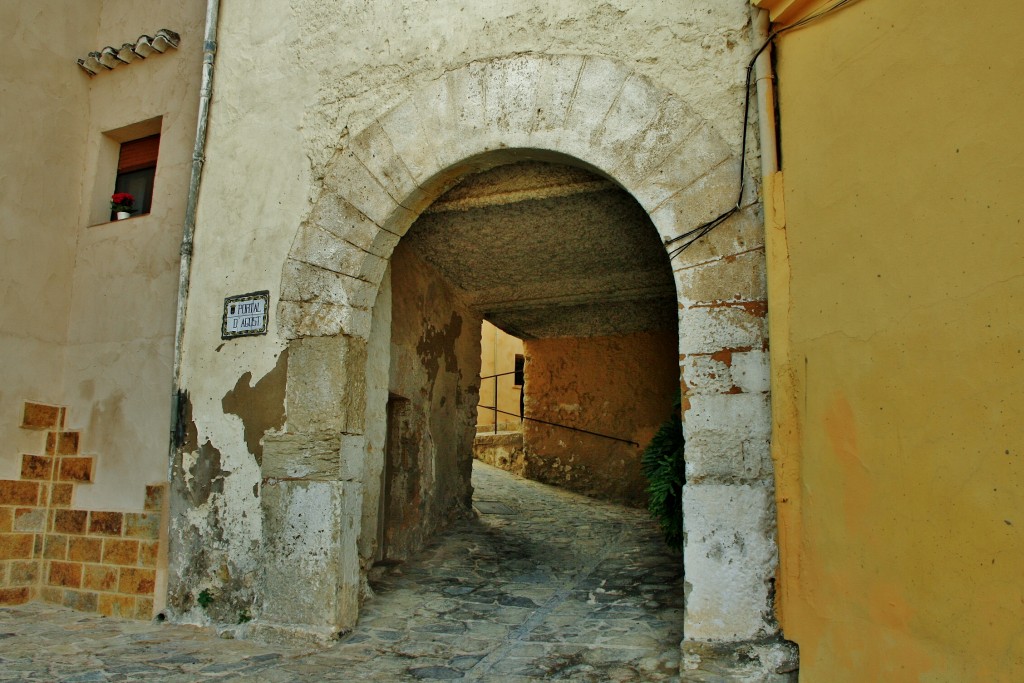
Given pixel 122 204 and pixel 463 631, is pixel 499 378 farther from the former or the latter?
pixel 463 631

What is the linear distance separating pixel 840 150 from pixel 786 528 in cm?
146

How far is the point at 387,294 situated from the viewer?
4.66 metres

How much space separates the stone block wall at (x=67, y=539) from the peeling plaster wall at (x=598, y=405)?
431 cm

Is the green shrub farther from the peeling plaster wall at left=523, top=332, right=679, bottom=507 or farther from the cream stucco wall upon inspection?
the peeling plaster wall at left=523, top=332, right=679, bottom=507

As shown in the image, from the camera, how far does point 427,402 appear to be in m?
5.45

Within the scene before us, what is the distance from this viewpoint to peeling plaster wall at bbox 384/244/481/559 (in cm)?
501

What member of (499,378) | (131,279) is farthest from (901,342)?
(499,378)

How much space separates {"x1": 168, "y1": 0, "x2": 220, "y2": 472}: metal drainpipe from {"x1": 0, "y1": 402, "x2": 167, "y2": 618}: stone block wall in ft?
2.02

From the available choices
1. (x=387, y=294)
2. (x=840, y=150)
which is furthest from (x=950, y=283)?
(x=387, y=294)

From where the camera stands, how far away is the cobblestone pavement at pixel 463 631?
3314 mm

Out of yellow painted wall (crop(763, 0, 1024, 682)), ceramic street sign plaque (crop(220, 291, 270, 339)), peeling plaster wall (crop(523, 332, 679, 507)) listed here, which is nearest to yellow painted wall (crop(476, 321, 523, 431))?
peeling plaster wall (crop(523, 332, 679, 507))

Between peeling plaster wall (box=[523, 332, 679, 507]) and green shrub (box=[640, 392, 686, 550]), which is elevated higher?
peeling plaster wall (box=[523, 332, 679, 507])

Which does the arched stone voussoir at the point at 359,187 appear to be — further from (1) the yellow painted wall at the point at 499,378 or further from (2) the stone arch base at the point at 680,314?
(1) the yellow painted wall at the point at 499,378

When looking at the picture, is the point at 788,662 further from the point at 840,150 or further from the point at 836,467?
the point at 840,150
